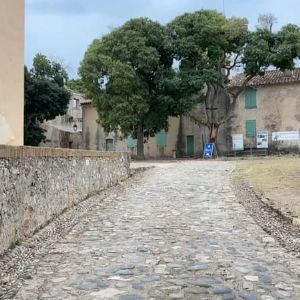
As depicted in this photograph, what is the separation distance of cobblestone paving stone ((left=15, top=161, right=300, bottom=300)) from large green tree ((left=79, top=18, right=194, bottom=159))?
21.1 meters

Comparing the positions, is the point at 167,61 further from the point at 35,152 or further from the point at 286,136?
the point at 35,152

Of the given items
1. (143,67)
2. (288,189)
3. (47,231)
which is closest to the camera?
(47,231)

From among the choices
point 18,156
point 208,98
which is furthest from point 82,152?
point 208,98

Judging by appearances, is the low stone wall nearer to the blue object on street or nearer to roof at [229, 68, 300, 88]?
the blue object on street

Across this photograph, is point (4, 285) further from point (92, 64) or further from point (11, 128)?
point (92, 64)

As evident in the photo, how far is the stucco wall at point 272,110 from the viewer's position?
37.9 metres

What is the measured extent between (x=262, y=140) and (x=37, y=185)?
104 feet

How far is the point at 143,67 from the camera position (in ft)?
107

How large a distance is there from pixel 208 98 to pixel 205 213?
87.5 ft

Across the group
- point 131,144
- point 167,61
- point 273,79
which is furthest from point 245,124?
point 131,144

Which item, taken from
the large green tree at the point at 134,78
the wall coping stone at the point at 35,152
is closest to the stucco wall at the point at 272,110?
the large green tree at the point at 134,78

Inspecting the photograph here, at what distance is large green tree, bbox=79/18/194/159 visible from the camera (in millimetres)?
32094

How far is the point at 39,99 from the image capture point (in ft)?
122

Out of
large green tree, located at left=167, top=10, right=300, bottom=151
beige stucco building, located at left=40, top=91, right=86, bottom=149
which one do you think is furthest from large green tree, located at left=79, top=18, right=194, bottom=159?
beige stucco building, located at left=40, top=91, right=86, bottom=149
